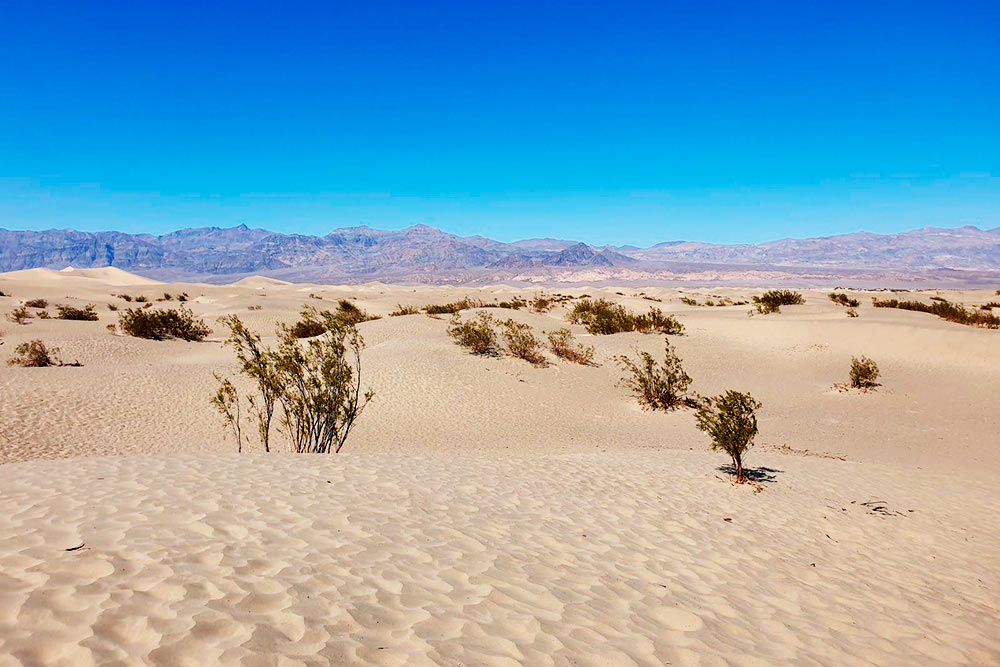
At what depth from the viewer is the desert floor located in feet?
10.0

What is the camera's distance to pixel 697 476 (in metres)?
8.64

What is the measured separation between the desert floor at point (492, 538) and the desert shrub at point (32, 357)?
1289 mm

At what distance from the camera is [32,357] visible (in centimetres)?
1487

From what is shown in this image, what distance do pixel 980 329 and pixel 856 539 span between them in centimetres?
1834

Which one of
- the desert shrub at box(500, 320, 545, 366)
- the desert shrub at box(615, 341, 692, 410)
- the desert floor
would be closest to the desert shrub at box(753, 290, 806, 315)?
the desert floor

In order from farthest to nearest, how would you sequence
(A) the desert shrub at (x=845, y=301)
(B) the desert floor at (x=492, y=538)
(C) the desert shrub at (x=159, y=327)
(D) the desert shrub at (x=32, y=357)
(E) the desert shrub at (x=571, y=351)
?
(A) the desert shrub at (x=845, y=301) < (C) the desert shrub at (x=159, y=327) < (E) the desert shrub at (x=571, y=351) < (D) the desert shrub at (x=32, y=357) < (B) the desert floor at (x=492, y=538)

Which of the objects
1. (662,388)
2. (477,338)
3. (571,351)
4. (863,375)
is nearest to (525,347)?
(571,351)

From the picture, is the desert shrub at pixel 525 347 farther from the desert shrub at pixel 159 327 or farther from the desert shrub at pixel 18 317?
the desert shrub at pixel 18 317

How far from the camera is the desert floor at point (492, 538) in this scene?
10.0 feet

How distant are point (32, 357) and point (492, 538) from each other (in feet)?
53.7

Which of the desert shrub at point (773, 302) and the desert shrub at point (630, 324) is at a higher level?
the desert shrub at point (773, 302)

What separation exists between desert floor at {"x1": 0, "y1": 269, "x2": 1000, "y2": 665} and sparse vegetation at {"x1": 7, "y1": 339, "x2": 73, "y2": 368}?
50.7 inches

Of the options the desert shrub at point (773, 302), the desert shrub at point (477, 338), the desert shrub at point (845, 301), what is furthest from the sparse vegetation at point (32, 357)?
the desert shrub at point (845, 301)

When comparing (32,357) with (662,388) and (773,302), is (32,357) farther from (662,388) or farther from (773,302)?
(773,302)
